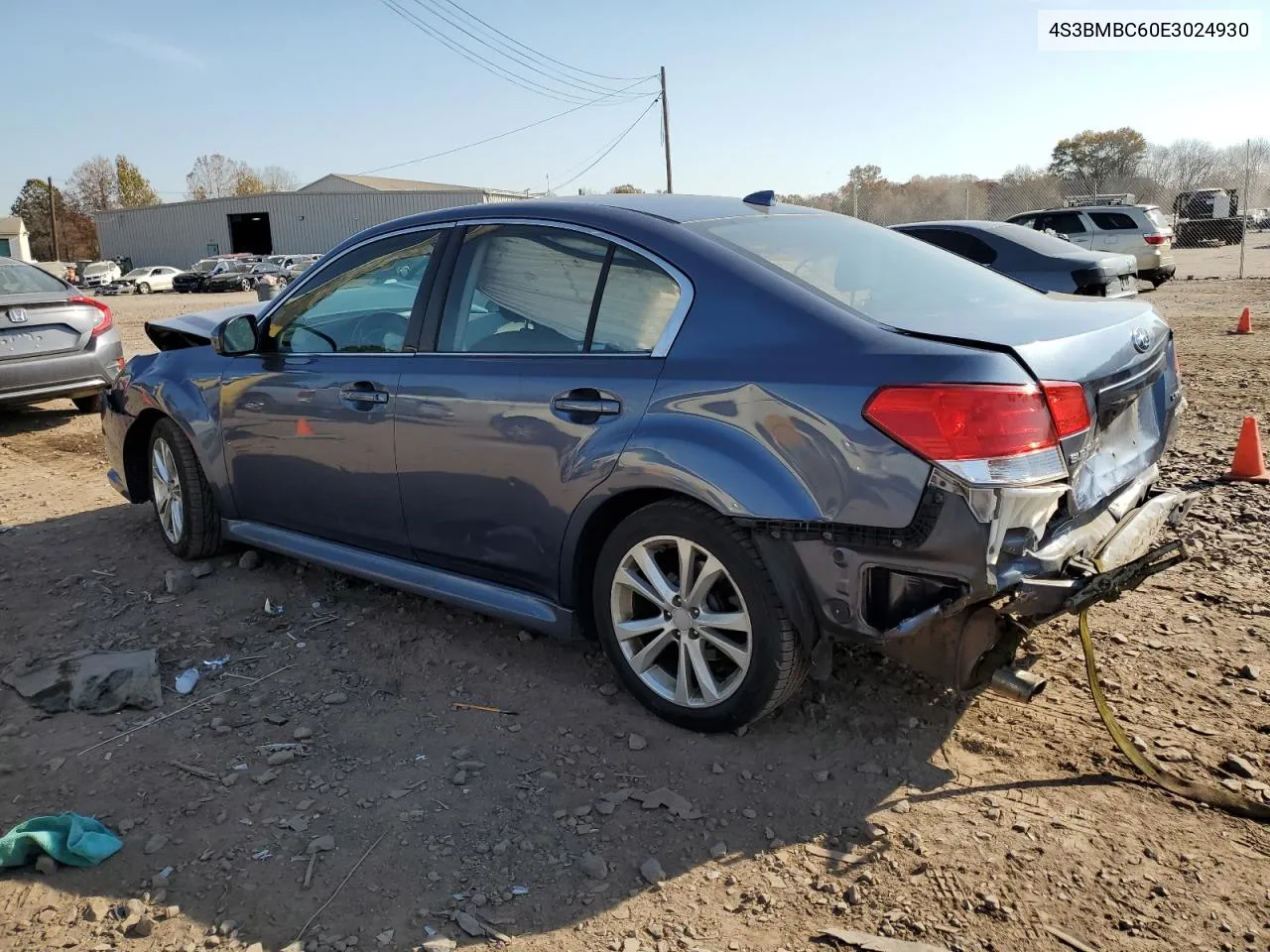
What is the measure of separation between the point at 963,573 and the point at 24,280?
9.03m

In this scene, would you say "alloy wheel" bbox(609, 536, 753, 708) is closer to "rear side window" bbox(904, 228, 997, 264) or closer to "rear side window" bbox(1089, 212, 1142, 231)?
"rear side window" bbox(904, 228, 997, 264)

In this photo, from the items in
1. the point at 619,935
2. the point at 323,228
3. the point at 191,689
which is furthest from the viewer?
the point at 323,228

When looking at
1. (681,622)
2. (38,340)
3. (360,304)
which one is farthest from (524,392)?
(38,340)

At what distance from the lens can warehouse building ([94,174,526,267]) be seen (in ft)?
189

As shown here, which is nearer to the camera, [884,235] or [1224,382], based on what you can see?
[884,235]

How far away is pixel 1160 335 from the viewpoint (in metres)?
3.51

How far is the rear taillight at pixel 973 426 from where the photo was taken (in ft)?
8.64

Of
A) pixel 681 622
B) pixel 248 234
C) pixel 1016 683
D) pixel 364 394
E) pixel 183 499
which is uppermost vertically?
pixel 248 234

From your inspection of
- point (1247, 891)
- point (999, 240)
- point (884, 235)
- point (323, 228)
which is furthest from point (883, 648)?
point (323, 228)

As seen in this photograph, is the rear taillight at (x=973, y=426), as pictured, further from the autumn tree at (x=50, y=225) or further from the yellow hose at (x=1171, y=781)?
the autumn tree at (x=50, y=225)

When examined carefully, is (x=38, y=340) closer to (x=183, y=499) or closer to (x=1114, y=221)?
(x=183, y=499)

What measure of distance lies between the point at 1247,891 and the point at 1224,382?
25.5 feet

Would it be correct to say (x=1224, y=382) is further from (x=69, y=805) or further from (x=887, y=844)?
(x=69, y=805)

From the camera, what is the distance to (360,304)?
4.30m
